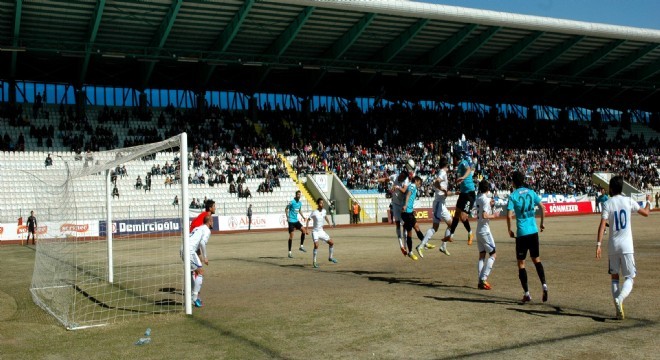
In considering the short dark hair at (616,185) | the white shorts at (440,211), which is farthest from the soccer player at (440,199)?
the short dark hair at (616,185)

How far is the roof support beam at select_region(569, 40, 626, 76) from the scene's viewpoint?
56.8m

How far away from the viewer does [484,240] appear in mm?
12156

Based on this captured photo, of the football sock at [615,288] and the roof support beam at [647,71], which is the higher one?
the roof support beam at [647,71]

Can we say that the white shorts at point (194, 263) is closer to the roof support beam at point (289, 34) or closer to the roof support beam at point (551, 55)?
the roof support beam at point (289, 34)

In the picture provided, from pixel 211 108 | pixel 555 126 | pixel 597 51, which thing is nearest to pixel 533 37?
pixel 597 51

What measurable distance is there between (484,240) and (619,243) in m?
3.24

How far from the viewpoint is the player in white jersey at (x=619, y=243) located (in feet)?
29.5

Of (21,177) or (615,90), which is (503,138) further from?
(21,177)

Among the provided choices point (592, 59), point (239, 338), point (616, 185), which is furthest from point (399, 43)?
point (239, 338)

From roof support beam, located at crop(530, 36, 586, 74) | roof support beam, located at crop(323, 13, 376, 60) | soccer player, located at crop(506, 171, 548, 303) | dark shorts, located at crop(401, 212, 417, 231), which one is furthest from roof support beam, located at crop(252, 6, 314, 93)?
soccer player, located at crop(506, 171, 548, 303)

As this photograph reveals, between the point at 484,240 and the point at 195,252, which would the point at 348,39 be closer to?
the point at 484,240

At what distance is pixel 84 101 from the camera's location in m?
51.2

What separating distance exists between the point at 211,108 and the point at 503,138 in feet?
92.7

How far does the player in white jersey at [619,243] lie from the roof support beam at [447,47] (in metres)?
42.9
